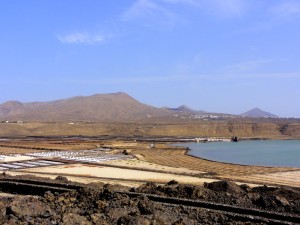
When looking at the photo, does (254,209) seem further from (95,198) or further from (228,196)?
(95,198)

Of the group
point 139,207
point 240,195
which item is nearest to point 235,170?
point 240,195

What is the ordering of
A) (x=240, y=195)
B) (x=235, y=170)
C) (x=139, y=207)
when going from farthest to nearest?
(x=235, y=170) < (x=240, y=195) < (x=139, y=207)

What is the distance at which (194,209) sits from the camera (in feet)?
42.5

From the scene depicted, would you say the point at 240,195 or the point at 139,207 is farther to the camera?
the point at 240,195

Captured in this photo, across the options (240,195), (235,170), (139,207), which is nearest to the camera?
(139,207)

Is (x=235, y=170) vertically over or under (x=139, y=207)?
under

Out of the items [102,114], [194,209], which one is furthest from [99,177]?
[102,114]

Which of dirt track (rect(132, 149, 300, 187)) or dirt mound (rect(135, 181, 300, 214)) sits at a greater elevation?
dirt mound (rect(135, 181, 300, 214))

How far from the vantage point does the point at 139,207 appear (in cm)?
1251

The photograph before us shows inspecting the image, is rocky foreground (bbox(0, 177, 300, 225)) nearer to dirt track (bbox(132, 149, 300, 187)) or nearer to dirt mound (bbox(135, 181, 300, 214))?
dirt mound (bbox(135, 181, 300, 214))

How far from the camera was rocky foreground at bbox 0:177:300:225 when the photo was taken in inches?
454

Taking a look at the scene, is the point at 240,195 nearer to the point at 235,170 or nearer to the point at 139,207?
the point at 139,207

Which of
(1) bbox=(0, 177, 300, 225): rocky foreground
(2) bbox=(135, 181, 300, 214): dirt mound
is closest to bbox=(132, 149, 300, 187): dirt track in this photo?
(2) bbox=(135, 181, 300, 214): dirt mound

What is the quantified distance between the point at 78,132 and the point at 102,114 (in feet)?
278
